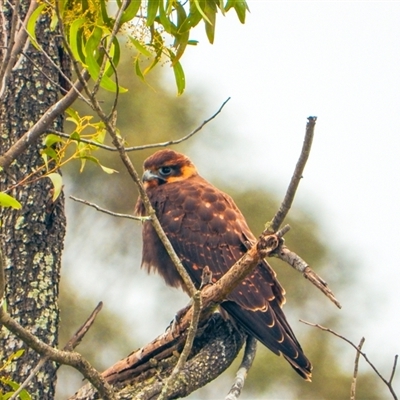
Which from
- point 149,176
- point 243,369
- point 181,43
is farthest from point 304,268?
point 149,176

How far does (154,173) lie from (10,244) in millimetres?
1631

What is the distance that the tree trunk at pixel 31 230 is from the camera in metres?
3.54

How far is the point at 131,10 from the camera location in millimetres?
2402

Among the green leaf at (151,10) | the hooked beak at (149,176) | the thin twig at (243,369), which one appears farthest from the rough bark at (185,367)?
the green leaf at (151,10)

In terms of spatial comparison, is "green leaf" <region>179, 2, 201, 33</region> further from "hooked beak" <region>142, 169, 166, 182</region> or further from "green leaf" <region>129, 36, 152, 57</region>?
"hooked beak" <region>142, 169, 166, 182</region>

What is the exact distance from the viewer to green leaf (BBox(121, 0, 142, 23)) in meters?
2.40

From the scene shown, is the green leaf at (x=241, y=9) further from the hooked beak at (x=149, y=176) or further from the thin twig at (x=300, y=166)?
the hooked beak at (x=149, y=176)

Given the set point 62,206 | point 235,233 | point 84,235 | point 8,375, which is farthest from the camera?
point 84,235

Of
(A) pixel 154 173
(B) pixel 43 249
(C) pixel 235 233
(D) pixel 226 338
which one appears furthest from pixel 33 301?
(A) pixel 154 173

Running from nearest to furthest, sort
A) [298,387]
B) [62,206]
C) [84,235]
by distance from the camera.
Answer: [62,206] < [298,387] < [84,235]

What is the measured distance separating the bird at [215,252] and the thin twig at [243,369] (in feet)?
0.22

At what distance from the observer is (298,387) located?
8266mm

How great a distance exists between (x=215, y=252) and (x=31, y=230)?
1.24 m

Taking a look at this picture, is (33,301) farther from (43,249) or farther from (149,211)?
(149,211)
